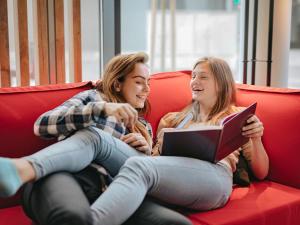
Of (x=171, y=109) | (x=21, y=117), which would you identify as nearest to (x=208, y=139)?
(x=171, y=109)

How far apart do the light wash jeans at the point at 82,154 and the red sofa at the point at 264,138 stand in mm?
Result: 274

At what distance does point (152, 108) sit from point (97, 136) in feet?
1.87

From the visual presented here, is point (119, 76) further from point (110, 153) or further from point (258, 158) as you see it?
point (258, 158)

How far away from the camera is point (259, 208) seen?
1.55 meters

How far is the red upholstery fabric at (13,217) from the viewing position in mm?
1417

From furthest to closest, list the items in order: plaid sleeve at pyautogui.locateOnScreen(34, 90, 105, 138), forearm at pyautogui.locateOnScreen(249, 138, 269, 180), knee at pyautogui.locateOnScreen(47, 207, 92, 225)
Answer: forearm at pyautogui.locateOnScreen(249, 138, 269, 180) < plaid sleeve at pyautogui.locateOnScreen(34, 90, 105, 138) < knee at pyautogui.locateOnScreen(47, 207, 92, 225)

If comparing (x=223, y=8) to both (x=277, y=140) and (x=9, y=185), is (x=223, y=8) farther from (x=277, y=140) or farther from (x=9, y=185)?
(x=9, y=185)

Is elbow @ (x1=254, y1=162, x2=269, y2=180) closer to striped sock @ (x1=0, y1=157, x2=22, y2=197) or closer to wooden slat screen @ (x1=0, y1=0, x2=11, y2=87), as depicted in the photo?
striped sock @ (x1=0, y1=157, x2=22, y2=197)

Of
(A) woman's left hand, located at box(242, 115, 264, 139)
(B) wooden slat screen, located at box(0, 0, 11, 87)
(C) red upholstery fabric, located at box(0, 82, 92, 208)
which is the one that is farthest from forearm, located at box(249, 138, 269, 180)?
(B) wooden slat screen, located at box(0, 0, 11, 87)

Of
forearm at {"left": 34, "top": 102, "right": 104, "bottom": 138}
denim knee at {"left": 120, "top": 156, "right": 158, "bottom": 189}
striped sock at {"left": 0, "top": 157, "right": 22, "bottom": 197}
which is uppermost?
forearm at {"left": 34, "top": 102, "right": 104, "bottom": 138}

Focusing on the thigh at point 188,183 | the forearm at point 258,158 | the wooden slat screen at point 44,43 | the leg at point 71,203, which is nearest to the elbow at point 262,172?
the forearm at point 258,158

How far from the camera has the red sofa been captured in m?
1.52

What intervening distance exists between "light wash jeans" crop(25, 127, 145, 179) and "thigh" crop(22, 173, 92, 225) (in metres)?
0.04

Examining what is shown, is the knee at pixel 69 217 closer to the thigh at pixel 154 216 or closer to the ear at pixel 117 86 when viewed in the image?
the thigh at pixel 154 216
